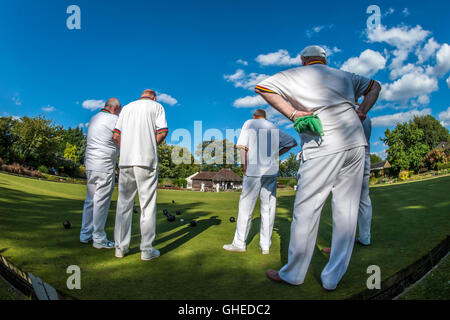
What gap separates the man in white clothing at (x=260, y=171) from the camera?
4.55m

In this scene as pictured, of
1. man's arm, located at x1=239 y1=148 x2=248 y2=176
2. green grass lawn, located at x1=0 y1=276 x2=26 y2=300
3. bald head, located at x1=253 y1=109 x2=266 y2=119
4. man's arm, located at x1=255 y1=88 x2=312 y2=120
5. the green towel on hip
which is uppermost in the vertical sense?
bald head, located at x1=253 y1=109 x2=266 y2=119

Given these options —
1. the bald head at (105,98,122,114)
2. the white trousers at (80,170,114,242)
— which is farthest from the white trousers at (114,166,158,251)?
the bald head at (105,98,122,114)

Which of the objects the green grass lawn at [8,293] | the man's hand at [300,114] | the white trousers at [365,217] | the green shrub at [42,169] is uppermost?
the man's hand at [300,114]

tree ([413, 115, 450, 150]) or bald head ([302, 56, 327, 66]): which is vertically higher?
tree ([413, 115, 450, 150])

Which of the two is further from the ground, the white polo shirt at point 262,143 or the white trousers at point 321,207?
the white polo shirt at point 262,143

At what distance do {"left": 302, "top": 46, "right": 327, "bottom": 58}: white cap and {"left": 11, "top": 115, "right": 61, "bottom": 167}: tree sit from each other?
42766 mm

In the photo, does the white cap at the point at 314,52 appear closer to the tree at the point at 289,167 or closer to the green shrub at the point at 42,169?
the green shrub at the point at 42,169

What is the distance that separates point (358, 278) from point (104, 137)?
14.9ft

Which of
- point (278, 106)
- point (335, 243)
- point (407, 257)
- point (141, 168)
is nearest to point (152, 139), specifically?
point (141, 168)

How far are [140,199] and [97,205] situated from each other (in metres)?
1.14

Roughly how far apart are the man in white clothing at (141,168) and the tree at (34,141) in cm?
4039

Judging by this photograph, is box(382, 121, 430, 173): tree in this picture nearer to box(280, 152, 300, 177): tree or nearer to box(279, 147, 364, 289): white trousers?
box(280, 152, 300, 177): tree

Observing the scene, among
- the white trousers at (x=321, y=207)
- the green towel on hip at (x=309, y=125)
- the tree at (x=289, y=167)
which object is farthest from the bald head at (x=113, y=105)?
the tree at (x=289, y=167)

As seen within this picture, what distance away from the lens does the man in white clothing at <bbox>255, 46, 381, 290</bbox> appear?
279 cm
